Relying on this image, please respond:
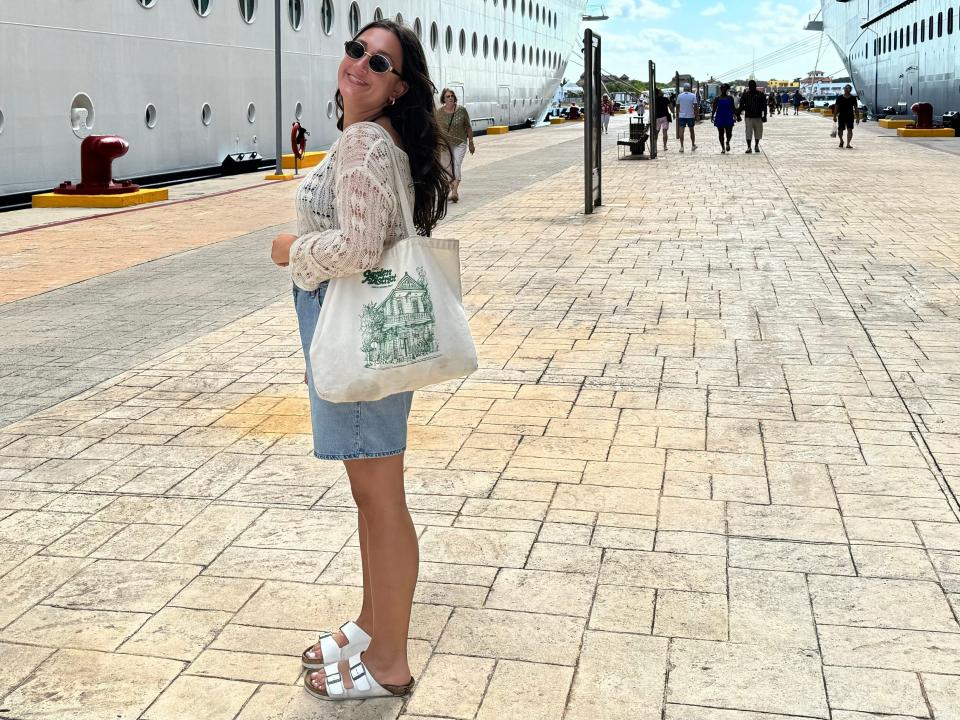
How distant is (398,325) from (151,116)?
1951 centimetres

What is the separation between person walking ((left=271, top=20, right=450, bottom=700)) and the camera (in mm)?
2777

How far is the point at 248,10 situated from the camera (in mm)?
24438

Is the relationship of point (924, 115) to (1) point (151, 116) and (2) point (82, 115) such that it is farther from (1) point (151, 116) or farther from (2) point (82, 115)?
(2) point (82, 115)

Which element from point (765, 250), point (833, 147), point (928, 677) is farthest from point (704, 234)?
point (833, 147)

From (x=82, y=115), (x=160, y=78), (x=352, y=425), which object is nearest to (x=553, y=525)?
(x=352, y=425)

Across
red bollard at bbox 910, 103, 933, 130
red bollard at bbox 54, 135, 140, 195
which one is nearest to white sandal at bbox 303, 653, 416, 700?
red bollard at bbox 54, 135, 140, 195

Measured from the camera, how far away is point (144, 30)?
2044cm

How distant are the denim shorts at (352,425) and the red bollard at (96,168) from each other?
1537 cm

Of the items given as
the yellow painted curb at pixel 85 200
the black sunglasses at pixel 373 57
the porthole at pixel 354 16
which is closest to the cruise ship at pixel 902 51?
the porthole at pixel 354 16

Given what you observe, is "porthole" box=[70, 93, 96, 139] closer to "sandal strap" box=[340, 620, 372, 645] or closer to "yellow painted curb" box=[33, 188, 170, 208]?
"yellow painted curb" box=[33, 188, 170, 208]

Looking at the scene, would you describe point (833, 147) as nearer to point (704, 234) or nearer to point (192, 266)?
point (704, 234)

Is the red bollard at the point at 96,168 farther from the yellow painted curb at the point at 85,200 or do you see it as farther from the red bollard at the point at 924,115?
the red bollard at the point at 924,115

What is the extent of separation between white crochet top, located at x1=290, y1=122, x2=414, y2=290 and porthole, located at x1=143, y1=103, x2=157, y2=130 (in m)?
19.1

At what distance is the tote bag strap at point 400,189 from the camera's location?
112 inches
